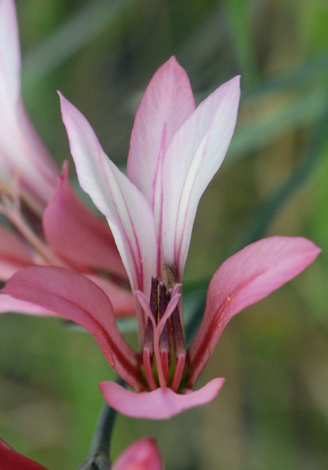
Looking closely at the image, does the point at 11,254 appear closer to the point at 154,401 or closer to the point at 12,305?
the point at 12,305

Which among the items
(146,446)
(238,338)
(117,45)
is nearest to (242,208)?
(238,338)

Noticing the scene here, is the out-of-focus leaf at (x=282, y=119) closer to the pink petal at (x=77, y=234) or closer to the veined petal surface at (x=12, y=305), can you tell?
the pink petal at (x=77, y=234)

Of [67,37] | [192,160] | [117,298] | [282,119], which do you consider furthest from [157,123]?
[67,37]

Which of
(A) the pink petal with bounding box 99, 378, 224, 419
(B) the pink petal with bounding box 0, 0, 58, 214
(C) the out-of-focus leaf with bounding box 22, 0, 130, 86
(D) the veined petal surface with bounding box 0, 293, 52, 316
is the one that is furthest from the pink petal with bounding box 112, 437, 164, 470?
(C) the out-of-focus leaf with bounding box 22, 0, 130, 86

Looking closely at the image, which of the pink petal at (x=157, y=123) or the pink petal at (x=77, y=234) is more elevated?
the pink petal at (x=157, y=123)

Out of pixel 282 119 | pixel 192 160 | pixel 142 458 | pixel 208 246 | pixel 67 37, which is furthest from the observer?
pixel 208 246

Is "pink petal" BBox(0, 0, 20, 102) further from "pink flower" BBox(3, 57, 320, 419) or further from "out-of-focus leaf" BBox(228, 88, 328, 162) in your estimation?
"out-of-focus leaf" BBox(228, 88, 328, 162)

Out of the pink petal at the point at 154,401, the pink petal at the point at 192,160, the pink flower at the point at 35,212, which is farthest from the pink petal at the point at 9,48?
the pink petal at the point at 154,401
